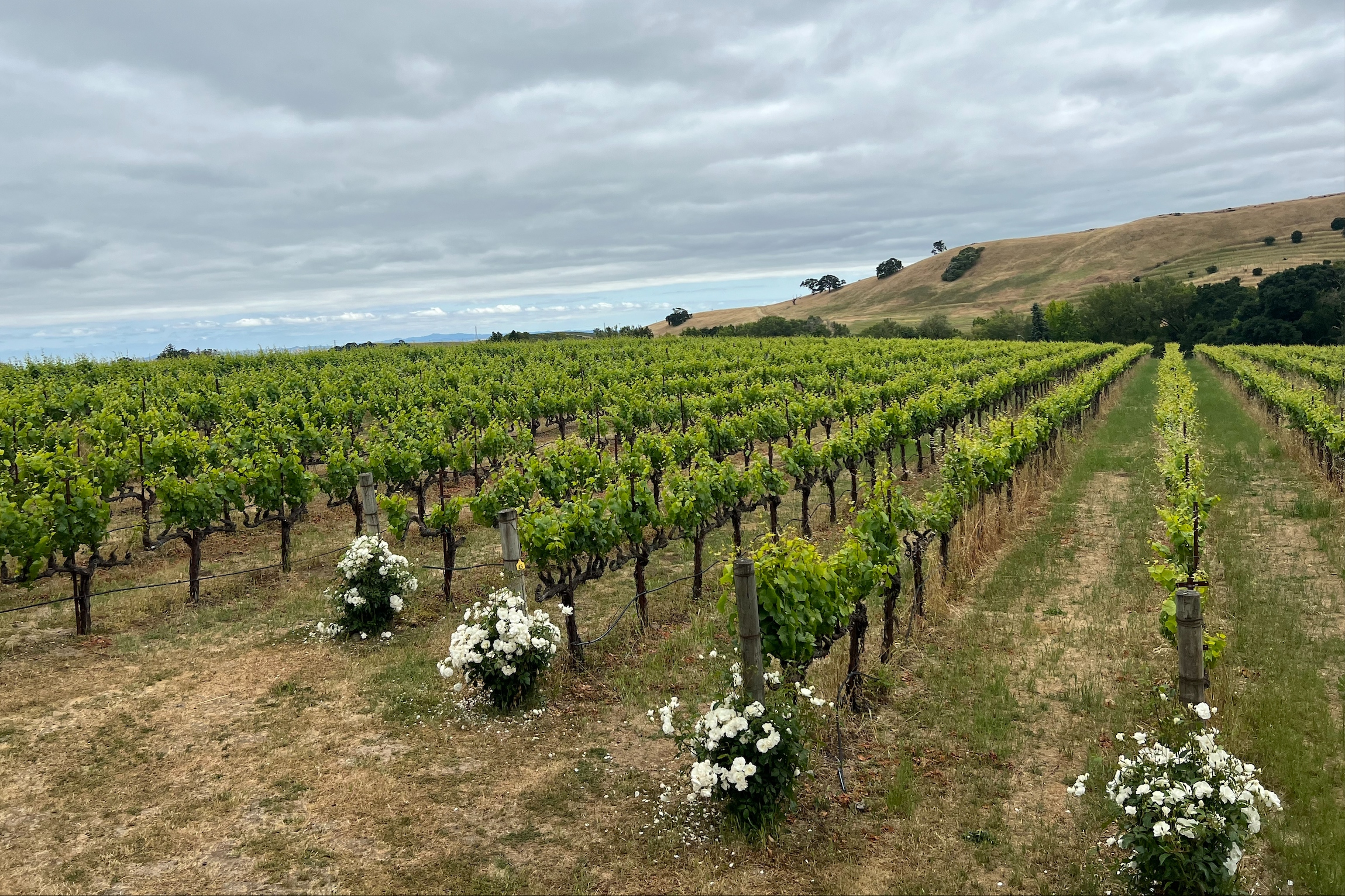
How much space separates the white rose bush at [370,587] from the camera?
9648 mm

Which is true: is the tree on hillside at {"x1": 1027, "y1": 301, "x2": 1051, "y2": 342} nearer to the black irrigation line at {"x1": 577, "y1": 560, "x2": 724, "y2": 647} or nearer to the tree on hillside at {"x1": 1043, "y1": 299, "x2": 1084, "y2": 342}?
the tree on hillside at {"x1": 1043, "y1": 299, "x2": 1084, "y2": 342}

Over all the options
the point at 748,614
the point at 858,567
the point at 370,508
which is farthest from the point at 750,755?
the point at 370,508

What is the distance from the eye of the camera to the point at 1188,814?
173 inches

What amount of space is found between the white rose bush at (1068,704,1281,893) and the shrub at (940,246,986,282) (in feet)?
472

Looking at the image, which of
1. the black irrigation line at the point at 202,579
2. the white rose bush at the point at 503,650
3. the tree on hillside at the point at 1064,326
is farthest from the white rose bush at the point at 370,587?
the tree on hillside at the point at 1064,326

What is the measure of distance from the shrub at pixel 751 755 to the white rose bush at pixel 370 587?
5.44 meters

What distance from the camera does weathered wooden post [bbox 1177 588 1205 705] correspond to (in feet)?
19.0

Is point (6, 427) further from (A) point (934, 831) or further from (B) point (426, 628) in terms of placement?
(A) point (934, 831)

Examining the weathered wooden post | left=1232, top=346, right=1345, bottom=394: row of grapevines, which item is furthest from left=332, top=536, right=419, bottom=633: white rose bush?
left=1232, top=346, right=1345, bottom=394: row of grapevines

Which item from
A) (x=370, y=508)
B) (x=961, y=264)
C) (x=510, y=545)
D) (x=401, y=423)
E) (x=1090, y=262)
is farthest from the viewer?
(x=961, y=264)

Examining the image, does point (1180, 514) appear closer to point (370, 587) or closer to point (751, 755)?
point (751, 755)

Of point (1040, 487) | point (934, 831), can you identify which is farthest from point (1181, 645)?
point (1040, 487)

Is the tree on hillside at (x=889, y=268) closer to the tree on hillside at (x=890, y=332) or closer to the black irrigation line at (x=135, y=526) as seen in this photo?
the tree on hillside at (x=890, y=332)

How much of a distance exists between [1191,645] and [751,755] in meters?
3.37
